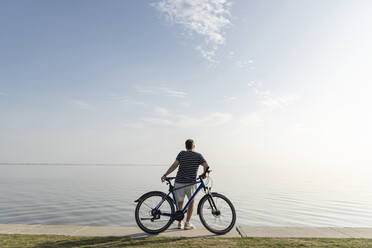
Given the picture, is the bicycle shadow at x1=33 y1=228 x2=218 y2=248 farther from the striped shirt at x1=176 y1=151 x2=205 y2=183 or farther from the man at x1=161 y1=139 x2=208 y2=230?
the striped shirt at x1=176 y1=151 x2=205 y2=183

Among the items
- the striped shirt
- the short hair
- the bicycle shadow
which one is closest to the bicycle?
the striped shirt

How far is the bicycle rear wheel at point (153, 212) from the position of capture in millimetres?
6965

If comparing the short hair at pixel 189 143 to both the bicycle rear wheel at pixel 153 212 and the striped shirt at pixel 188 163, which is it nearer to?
the striped shirt at pixel 188 163

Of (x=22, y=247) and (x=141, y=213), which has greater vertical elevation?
(x=141, y=213)

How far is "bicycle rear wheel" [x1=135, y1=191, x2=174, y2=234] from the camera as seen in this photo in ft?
22.9

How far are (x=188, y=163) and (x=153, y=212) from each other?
1473mm

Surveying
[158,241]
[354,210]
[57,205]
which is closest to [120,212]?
[57,205]

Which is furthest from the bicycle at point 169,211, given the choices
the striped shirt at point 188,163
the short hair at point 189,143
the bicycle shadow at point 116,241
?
the short hair at point 189,143

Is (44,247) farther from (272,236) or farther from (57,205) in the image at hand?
(57,205)

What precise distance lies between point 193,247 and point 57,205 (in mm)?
17128

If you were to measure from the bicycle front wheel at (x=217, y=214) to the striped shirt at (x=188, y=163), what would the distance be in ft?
2.20

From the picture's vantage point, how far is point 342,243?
568 centimetres

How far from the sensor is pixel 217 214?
7.00 meters

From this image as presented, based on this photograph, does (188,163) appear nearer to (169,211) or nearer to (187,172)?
(187,172)
